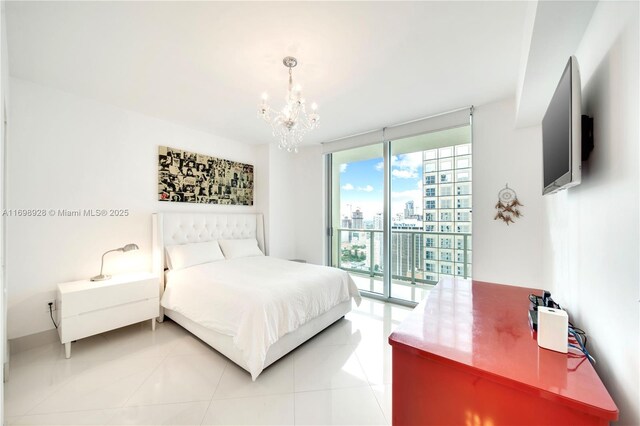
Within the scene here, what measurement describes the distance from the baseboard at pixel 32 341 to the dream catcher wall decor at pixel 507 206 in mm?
4838

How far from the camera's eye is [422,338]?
0.98m

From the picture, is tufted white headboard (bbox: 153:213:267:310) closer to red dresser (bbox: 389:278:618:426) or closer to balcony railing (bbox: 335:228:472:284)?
balcony railing (bbox: 335:228:472:284)

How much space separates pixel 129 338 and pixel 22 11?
280 centimetres

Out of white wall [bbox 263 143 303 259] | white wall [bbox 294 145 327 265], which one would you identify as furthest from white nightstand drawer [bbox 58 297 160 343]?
white wall [bbox 294 145 327 265]

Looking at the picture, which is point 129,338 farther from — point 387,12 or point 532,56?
point 532,56

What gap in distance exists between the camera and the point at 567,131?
1.02 metres

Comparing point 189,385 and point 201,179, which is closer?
point 189,385

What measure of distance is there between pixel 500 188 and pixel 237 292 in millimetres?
2984

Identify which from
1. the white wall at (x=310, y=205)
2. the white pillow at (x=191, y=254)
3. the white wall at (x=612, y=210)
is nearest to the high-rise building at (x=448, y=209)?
the white wall at (x=310, y=205)

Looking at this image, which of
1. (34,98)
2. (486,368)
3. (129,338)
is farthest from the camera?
(129,338)

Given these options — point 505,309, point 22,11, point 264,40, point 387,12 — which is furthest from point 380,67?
point 22,11

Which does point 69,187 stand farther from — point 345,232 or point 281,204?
point 345,232

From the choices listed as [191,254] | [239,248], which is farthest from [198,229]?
[239,248]

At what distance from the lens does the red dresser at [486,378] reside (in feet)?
2.26
